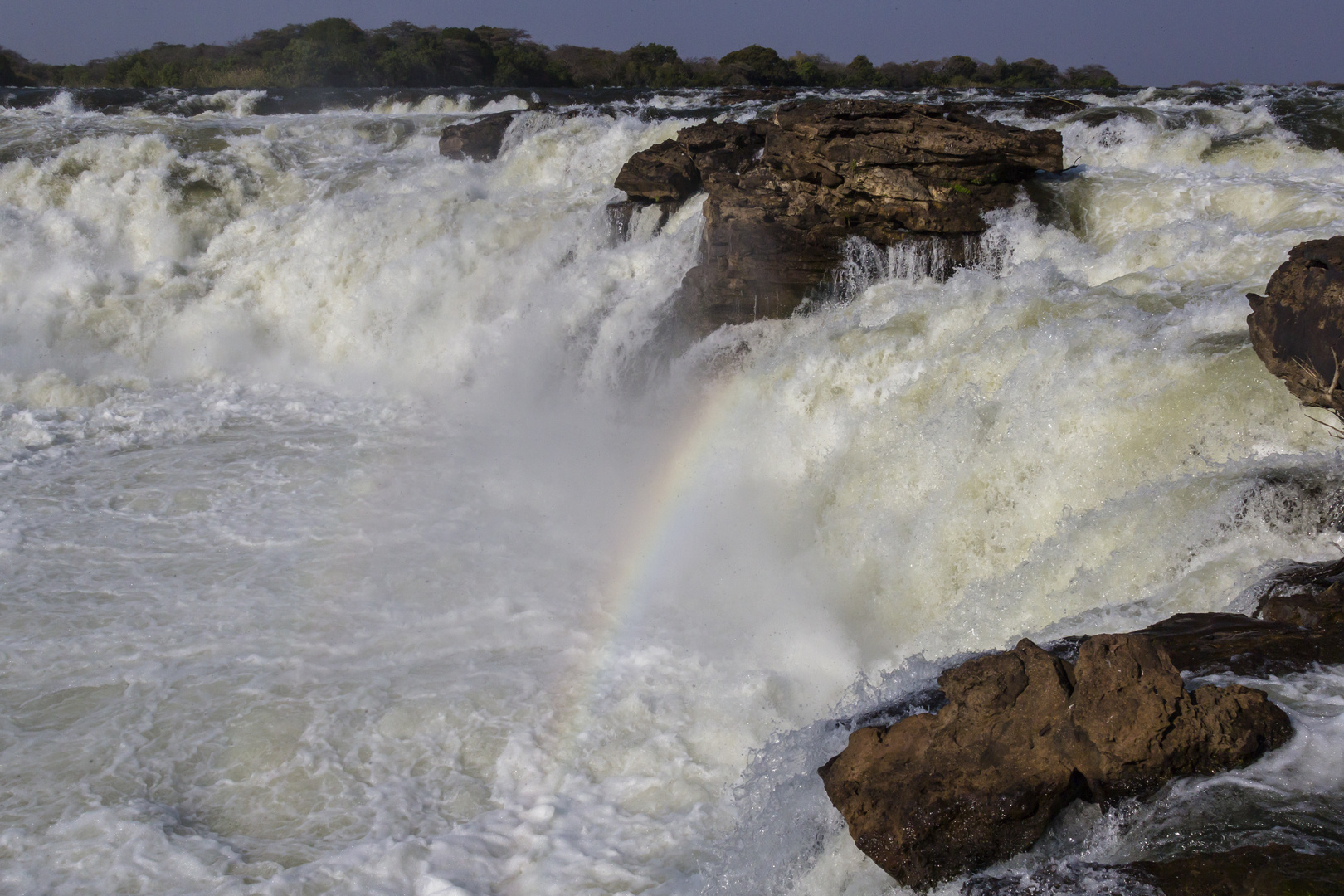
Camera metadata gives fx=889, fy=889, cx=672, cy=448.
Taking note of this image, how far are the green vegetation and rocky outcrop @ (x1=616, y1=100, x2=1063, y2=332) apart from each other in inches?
961

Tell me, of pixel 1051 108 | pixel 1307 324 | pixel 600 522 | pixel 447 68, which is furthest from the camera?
pixel 447 68

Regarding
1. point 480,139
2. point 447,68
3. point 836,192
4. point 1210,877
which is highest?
point 447,68

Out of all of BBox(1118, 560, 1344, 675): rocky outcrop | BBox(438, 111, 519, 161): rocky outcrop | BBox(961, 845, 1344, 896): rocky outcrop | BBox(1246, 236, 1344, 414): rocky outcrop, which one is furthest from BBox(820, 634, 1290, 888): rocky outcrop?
BBox(438, 111, 519, 161): rocky outcrop

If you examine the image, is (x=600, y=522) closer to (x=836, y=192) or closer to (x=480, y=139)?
(x=836, y=192)

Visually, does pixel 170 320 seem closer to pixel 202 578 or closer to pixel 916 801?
pixel 202 578

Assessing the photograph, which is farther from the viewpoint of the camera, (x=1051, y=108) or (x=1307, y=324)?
(x=1051, y=108)

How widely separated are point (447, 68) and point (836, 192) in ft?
104

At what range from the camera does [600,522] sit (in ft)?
26.6

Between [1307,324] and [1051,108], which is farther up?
[1051,108]

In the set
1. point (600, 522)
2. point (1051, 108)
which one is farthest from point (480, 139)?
point (600, 522)

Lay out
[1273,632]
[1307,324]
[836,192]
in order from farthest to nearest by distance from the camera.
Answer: [836,192] → [1307,324] → [1273,632]

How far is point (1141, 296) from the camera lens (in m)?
6.87

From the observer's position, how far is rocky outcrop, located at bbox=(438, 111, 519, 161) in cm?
1603

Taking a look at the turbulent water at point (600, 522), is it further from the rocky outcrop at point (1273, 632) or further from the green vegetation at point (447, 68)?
the green vegetation at point (447, 68)
